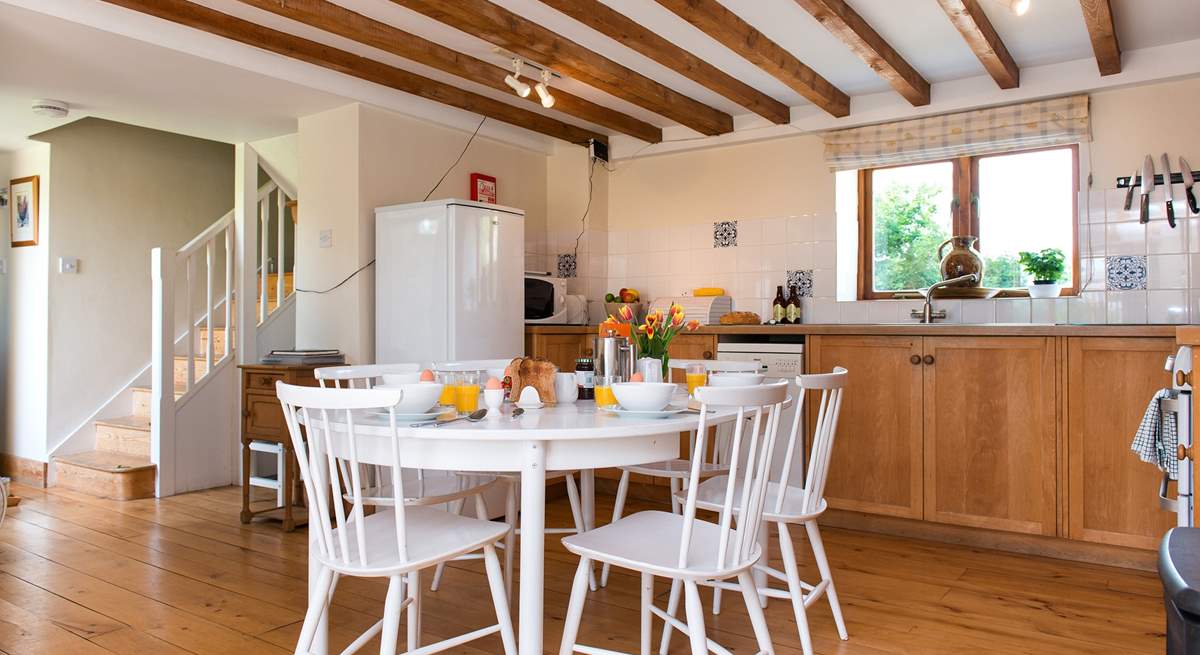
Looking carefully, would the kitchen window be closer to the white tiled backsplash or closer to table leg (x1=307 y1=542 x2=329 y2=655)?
the white tiled backsplash

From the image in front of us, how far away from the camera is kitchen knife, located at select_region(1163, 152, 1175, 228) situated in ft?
11.5

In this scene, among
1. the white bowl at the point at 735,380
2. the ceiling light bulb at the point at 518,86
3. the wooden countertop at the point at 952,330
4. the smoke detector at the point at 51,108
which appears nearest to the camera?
the white bowl at the point at 735,380

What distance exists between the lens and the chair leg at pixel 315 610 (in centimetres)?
179

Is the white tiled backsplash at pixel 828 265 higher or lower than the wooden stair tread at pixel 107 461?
higher

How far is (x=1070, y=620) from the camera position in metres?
2.61

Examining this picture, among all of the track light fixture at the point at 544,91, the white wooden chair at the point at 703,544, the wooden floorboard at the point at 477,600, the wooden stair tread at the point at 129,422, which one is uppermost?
the track light fixture at the point at 544,91

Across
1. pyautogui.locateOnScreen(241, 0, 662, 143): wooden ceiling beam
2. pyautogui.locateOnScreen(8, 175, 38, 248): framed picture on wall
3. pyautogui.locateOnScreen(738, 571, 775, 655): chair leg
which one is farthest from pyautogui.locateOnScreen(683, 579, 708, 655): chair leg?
pyautogui.locateOnScreen(8, 175, 38, 248): framed picture on wall

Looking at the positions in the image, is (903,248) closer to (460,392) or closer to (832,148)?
(832,148)

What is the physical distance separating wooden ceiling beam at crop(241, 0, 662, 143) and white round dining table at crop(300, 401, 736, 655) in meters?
1.88

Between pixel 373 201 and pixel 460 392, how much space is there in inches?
95.2

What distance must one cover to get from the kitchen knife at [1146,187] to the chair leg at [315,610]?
3.48m

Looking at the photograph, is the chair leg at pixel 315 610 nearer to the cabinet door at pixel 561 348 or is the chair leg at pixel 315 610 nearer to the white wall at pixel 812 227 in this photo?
the cabinet door at pixel 561 348

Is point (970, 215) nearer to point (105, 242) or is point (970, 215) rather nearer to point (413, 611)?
point (413, 611)

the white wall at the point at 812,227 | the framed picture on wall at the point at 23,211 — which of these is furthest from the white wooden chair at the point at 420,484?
the framed picture on wall at the point at 23,211
